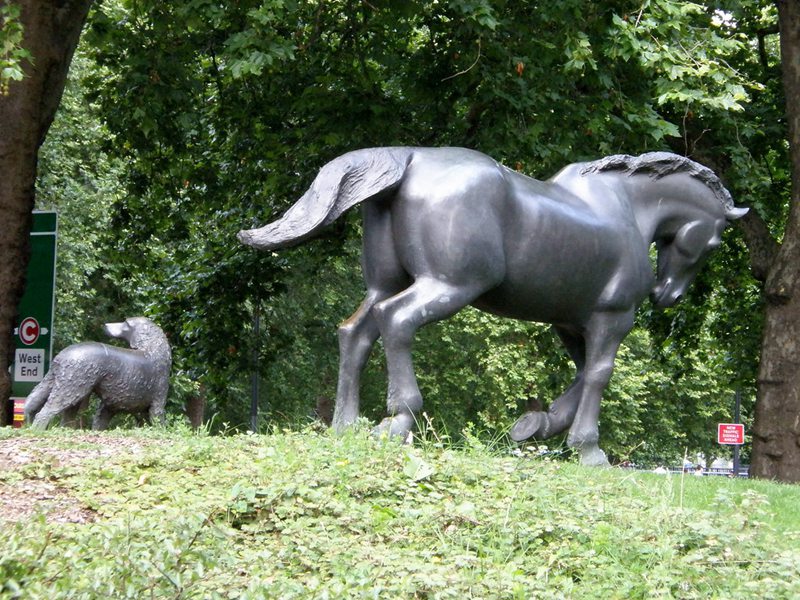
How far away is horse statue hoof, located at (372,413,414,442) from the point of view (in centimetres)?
822

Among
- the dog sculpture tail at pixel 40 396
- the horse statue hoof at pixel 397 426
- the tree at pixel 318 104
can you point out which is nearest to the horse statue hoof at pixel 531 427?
the horse statue hoof at pixel 397 426

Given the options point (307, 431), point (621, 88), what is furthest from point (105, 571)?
point (621, 88)

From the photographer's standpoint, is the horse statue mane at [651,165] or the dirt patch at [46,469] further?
the horse statue mane at [651,165]

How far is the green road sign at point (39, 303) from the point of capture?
13219mm

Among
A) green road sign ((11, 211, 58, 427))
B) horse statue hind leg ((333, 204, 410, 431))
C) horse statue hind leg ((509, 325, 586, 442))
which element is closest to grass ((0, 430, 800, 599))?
horse statue hind leg ((333, 204, 410, 431))

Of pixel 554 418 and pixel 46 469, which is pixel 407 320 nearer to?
pixel 554 418

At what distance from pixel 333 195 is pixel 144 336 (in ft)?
11.9

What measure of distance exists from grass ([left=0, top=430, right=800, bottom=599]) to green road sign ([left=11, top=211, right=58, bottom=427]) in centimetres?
533

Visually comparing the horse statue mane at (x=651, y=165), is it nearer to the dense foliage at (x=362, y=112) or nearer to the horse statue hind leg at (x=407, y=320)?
the horse statue hind leg at (x=407, y=320)

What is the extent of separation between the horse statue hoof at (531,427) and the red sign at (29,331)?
20.6 feet

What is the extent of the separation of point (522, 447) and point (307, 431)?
6.64 ft

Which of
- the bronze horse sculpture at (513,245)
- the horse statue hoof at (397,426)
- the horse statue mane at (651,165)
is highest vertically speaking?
the horse statue mane at (651,165)

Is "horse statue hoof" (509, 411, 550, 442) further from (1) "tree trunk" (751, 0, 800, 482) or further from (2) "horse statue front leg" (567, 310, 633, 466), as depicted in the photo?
(1) "tree trunk" (751, 0, 800, 482)

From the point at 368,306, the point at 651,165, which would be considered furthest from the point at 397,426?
the point at 651,165
